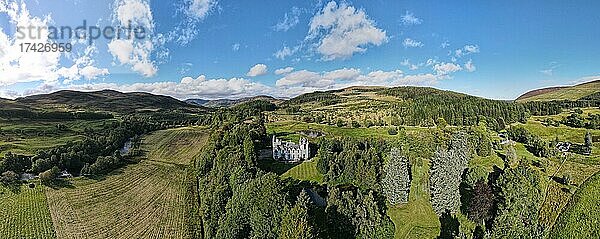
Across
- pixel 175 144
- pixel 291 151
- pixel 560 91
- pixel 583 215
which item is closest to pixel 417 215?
pixel 291 151

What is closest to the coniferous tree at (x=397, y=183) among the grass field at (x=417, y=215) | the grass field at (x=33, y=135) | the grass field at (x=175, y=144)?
the grass field at (x=417, y=215)

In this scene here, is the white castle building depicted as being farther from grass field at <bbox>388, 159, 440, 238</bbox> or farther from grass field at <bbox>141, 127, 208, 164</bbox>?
grass field at <bbox>388, 159, 440, 238</bbox>

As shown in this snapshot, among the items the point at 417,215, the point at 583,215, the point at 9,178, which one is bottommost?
the point at 417,215

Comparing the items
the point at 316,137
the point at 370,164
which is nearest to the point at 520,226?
the point at 370,164

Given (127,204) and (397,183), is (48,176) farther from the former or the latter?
(397,183)

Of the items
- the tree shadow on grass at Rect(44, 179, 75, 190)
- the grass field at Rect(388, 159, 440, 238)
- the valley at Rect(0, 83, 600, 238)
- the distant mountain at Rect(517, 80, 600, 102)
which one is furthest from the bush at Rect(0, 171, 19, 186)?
the distant mountain at Rect(517, 80, 600, 102)

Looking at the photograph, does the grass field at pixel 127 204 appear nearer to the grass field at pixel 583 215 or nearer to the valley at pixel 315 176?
the valley at pixel 315 176

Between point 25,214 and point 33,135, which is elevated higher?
point 33,135
